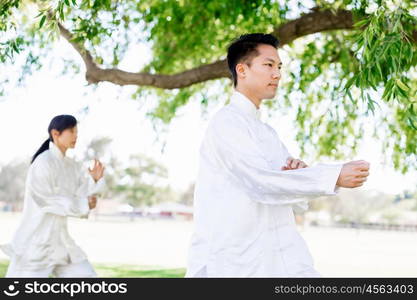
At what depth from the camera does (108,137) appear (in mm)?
70312

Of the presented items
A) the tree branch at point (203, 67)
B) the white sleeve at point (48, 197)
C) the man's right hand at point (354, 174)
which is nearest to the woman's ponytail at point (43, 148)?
the white sleeve at point (48, 197)

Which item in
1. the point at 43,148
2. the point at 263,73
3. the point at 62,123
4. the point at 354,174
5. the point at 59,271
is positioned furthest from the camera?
the point at 43,148

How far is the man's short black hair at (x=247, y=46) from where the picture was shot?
3027mm

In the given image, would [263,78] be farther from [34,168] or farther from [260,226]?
[34,168]

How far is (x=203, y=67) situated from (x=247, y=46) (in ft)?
14.4

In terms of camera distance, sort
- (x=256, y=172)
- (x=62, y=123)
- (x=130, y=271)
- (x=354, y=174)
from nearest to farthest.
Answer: (x=354, y=174), (x=256, y=172), (x=62, y=123), (x=130, y=271)

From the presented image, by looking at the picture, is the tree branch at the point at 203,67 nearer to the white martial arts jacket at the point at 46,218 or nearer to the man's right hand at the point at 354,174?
the white martial arts jacket at the point at 46,218

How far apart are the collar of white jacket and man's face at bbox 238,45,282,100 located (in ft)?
0.15

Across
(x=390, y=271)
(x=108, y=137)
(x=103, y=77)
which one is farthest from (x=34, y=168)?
(x=108, y=137)

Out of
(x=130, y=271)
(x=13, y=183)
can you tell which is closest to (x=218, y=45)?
(x=130, y=271)

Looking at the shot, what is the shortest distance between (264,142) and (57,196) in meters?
3.19

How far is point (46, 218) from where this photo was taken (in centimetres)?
573

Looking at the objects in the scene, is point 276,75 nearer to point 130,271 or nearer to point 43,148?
point 43,148

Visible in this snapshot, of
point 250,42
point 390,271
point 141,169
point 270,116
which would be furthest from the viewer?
point 141,169
